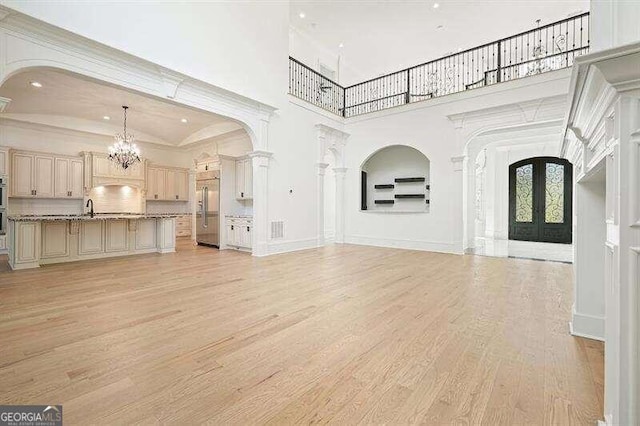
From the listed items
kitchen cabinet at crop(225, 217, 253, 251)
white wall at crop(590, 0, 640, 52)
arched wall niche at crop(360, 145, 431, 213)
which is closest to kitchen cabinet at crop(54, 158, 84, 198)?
kitchen cabinet at crop(225, 217, 253, 251)

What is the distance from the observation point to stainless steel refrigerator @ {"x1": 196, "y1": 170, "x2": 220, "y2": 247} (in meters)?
8.54

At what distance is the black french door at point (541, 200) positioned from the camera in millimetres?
9617

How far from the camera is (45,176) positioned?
793 cm

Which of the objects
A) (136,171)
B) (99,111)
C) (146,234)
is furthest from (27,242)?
(136,171)

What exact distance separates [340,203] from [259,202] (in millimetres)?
3268

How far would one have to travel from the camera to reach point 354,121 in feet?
30.6

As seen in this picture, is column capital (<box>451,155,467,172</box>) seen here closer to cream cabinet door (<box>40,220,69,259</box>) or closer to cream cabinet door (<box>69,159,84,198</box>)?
cream cabinet door (<box>40,220,69,259</box>)

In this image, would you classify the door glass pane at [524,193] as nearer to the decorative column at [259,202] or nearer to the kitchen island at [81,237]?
the decorative column at [259,202]

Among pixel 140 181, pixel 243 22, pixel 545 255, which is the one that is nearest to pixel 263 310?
pixel 243 22

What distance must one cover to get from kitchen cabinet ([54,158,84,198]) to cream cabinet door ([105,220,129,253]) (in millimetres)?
3133

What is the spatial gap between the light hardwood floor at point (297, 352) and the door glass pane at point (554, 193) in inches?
272

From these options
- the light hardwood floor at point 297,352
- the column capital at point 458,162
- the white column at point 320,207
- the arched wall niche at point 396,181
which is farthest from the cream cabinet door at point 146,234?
the column capital at point 458,162

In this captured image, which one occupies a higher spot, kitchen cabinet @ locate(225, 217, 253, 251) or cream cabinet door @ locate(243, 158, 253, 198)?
cream cabinet door @ locate(243, 158, 253, 198)

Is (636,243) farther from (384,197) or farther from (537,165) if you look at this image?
(537,165)
